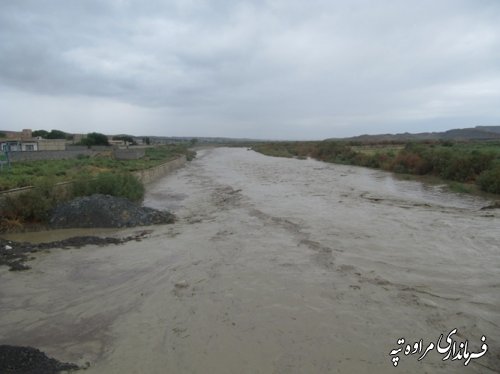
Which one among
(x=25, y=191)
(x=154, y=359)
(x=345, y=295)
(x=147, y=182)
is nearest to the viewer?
(x=154, y=359)

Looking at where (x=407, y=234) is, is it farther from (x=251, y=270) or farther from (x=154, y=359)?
(x=154, y=359)

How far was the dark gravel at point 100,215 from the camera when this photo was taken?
526 inches

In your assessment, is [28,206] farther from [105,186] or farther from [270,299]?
[270,299]

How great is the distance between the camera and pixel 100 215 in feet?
44.3

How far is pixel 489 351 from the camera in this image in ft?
16.6

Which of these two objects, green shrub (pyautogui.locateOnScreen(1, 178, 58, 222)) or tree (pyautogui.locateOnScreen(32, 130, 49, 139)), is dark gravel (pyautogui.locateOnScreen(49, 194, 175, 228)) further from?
tree (pyautogui.locateOnScreen(32, 130, 49, 139))

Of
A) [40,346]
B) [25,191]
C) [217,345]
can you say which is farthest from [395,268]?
[25,191]

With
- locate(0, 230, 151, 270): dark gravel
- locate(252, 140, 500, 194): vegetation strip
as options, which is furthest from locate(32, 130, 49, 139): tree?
locate(0, 230, 151, 270): dark gravel

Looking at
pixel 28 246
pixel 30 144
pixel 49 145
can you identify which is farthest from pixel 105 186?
pixel 49 145

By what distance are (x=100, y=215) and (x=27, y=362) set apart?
9.31 meters

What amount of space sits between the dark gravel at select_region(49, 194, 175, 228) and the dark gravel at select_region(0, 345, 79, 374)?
8660 mm

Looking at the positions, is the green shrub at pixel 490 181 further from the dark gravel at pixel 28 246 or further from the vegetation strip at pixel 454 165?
the dark gravel at pixel 28 246

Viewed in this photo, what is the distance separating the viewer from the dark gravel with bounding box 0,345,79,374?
445cm

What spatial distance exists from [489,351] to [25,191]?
1454 centimetres
